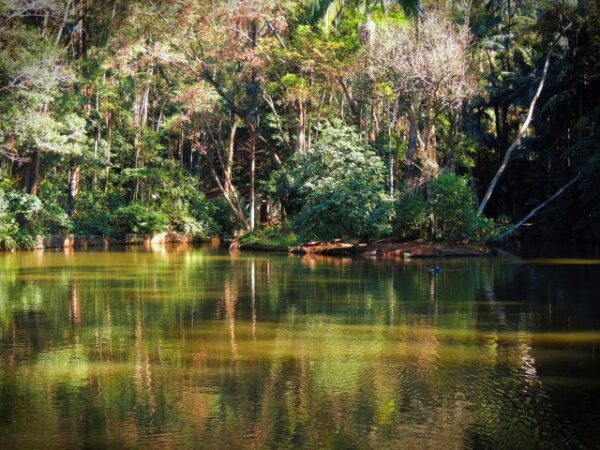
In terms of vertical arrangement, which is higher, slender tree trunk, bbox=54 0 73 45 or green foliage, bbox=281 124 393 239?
slender tree trunk, bbox=54 0 73 45

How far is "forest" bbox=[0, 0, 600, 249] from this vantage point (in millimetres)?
27766

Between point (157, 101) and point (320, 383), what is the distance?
1530 inches

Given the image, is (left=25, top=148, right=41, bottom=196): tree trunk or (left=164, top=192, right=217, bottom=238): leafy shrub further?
(left=164, top=192, right=217, bottom=238): leafy shrub

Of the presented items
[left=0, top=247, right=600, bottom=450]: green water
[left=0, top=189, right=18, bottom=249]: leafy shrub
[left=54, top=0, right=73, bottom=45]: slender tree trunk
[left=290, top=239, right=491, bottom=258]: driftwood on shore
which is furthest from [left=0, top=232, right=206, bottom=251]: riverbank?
[left=0, top=247, right=600, bottom=450]: green water

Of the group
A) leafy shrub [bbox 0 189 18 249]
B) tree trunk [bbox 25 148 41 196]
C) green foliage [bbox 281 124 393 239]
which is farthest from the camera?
tree trunk [bbox 25 148 41 196]

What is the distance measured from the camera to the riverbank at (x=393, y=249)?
85.1 ft

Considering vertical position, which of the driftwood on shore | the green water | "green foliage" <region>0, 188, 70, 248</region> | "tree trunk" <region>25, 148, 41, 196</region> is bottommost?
the green water

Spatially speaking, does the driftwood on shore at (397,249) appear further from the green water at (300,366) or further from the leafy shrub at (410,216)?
the green water at (300,366)

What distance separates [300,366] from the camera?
8352 millimetres

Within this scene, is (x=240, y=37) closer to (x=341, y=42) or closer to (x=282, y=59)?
(x=282, y=59)

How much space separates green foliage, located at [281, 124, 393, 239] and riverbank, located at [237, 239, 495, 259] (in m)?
0.45

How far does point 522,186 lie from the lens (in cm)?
4634

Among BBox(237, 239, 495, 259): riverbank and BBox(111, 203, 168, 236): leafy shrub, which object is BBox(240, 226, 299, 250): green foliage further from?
BBox(111, 203, 168, 236): leafy shrub

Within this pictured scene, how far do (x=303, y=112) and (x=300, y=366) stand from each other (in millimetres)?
27767
